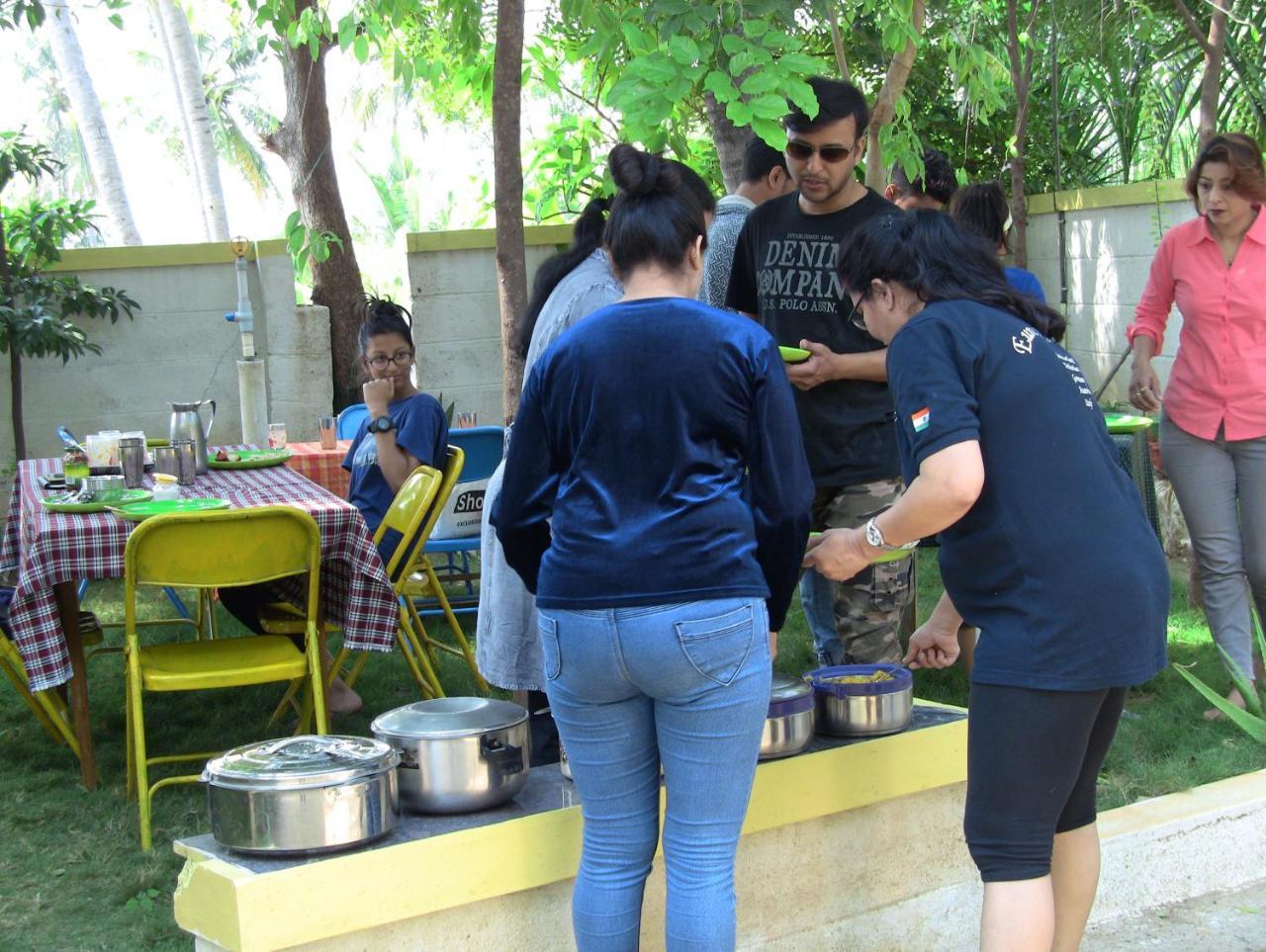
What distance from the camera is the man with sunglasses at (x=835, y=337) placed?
3.78 metres

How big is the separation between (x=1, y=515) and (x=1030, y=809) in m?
7.77

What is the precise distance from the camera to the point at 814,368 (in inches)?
145

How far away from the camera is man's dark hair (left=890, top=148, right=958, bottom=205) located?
5.24 meters

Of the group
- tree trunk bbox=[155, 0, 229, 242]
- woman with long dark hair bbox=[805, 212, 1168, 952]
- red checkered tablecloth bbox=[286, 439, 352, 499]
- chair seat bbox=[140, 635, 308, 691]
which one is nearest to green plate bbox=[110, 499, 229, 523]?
chair seat bbox=[140, 635, 308, 691]

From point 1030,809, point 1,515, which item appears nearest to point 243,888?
point 1030,809

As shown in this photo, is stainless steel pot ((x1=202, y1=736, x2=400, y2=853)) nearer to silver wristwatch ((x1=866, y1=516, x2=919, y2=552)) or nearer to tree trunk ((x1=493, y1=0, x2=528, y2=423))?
silver wristwatch ((x1=866, y1=516, x2=919, y2=552))

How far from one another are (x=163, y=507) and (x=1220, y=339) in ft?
11.3

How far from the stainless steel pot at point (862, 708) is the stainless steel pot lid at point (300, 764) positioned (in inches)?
41.3

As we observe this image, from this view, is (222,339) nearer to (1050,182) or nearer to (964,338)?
(1050,182)

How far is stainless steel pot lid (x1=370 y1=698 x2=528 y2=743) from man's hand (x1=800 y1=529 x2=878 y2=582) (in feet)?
2.29

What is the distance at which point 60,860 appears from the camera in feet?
12.9

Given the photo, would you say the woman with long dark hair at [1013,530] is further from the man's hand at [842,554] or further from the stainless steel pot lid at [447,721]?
the stainless steel pot lid at [447,721]

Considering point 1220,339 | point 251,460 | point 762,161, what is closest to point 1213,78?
point 1220,339

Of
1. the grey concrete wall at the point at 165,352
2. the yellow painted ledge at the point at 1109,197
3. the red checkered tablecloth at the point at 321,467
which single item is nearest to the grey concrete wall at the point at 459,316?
the grey concrete wall at the point at 165,352
